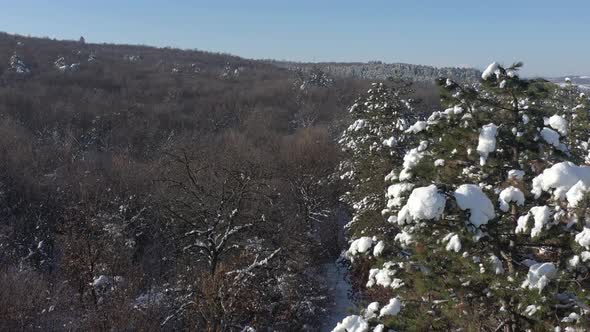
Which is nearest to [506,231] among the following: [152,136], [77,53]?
[152,136]

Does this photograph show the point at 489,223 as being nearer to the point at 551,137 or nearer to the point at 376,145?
the point at 551,137

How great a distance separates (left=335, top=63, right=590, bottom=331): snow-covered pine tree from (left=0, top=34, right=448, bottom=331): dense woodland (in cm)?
849

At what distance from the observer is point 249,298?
51.2 feet

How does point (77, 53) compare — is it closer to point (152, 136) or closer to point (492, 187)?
point (152, 136)

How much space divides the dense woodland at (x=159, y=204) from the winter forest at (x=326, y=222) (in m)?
0.14

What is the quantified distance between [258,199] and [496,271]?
1590 cm

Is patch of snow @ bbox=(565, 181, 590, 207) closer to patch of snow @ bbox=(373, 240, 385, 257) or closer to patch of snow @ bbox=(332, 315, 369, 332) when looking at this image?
patch of snow @ bbox=(373, 240, 385, 257)

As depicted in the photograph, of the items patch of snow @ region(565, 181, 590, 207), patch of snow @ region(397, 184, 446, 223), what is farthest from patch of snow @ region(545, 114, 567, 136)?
patch of snow @ region(397, 184, 446, 223)

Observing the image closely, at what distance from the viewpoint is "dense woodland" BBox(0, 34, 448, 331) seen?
1570 cm

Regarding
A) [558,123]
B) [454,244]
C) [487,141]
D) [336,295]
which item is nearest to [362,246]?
[454,244]

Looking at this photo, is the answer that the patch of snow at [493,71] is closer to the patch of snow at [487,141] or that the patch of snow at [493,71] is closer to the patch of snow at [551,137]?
the patch of snow at [487,141]

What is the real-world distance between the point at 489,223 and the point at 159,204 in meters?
17.9

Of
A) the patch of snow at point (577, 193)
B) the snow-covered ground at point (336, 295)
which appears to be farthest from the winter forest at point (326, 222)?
the snow-covered ground at point (336, 295)

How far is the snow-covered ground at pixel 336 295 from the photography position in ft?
71.7
